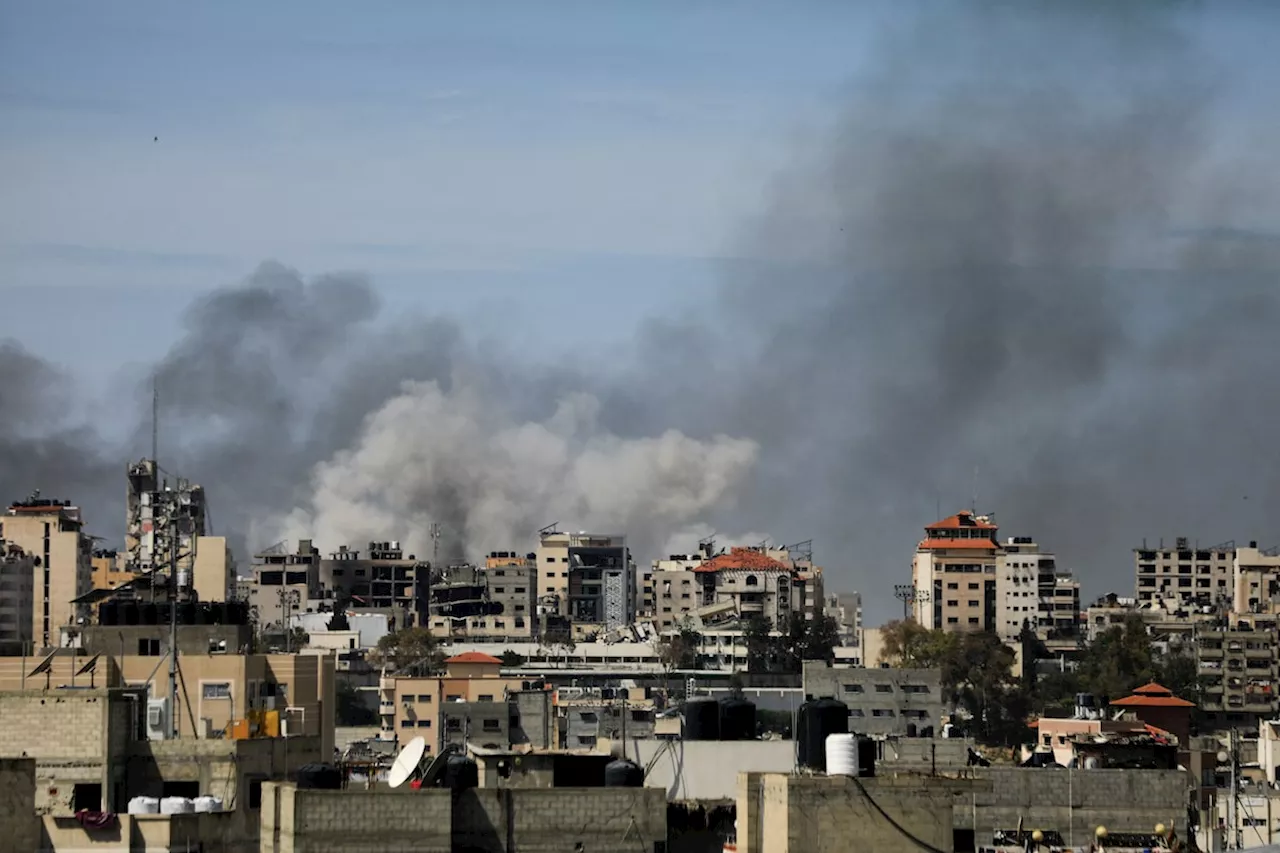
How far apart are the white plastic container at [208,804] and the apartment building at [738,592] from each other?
131 metres

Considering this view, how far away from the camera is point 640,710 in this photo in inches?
3676

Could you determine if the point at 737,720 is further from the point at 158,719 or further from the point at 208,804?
the point at 208,804

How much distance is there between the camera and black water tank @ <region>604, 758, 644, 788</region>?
33281 millimetres

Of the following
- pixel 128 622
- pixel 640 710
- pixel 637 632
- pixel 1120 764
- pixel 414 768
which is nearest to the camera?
pixel 414 768

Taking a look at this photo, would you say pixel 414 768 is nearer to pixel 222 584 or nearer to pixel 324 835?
pixel 324 835

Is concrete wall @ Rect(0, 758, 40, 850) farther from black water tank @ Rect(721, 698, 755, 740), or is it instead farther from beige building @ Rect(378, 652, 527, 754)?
beige building @ Rect(378, 652, 527, 754)

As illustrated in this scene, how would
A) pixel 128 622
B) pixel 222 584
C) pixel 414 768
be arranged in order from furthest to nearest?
pixel 222 584, pixel 128 622, pixel 414 768

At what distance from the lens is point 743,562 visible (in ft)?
619

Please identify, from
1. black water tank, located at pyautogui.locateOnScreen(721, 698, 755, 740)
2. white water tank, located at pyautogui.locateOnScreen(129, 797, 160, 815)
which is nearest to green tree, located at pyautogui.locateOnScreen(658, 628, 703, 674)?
black water tank, located at pyautogui.locateOnScreen(721, 698, 755, 740)

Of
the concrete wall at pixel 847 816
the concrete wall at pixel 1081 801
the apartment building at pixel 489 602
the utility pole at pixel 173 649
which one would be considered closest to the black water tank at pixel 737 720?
the concrete wall at pixel 1081 801

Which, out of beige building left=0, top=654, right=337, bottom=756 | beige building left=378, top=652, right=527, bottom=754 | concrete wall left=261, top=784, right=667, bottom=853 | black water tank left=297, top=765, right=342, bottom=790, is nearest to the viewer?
concrete wall left=261, top=784, right=667, bottom=853

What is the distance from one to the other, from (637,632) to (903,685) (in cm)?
8059

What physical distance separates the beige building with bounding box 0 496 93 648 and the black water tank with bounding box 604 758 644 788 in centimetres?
13603

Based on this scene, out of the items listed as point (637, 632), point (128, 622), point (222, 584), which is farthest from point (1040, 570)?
point (128, 622)
